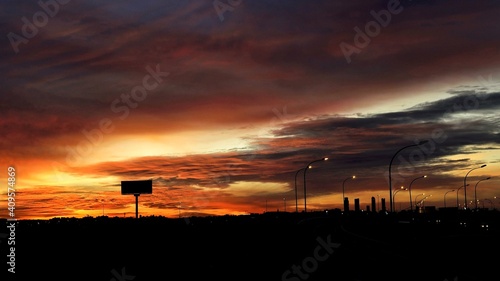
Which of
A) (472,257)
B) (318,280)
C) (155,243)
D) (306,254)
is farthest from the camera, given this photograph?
(155,243)

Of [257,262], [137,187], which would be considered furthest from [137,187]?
[257,262]

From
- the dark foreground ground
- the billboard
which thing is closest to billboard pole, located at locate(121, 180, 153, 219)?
the billboard

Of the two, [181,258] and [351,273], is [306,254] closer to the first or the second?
[181,258]

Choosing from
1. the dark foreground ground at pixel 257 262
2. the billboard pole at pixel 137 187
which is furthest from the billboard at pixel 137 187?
the dark foreground ground at pixel 257 262

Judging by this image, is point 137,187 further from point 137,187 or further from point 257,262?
point 257,262

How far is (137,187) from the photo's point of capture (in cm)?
12712

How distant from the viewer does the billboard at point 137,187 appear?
126637mm

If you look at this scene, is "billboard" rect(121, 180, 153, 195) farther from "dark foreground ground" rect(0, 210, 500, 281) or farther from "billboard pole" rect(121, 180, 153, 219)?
"dark foreground ground" rect(0, 210, 500, 281)

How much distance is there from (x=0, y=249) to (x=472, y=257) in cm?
3698

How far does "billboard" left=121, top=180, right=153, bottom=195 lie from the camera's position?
12664 cm

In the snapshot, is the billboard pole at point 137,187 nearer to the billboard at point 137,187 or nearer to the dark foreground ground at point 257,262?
the billboard at point 137,187

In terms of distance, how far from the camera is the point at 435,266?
3147 centimetres

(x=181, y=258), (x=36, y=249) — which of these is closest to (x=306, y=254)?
(x=181, y=258)

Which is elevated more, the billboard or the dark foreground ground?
the billboard
